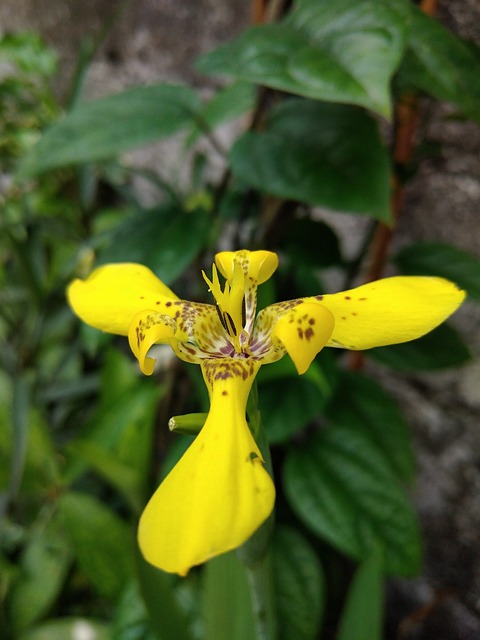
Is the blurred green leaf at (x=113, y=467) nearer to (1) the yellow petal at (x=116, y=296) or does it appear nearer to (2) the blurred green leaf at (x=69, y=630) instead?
(2) the blurred green leaf at (x=69, y=630)

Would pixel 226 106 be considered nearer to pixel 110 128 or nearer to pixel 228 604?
pixel 110 128

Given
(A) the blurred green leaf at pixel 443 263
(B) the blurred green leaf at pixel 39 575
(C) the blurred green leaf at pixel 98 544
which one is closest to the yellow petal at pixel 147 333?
(A) the blurred green leaf at pixel 443 263

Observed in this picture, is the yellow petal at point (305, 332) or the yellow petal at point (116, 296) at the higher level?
the yellow petal at point (305, 332)

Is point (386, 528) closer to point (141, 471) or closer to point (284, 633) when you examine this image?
point (284, 633)

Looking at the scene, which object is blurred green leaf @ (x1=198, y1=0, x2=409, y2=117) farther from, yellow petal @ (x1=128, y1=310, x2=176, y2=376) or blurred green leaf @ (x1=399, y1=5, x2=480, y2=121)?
yellow petal @ (x1=128, y1=310, x2=176, y2=376)

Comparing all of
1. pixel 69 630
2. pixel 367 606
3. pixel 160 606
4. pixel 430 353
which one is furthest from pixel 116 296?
pixel 69 630
